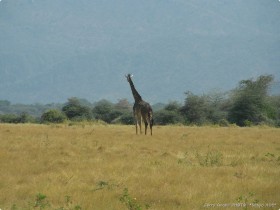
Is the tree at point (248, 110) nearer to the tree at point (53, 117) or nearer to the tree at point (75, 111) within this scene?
the tree at point (75, 111)

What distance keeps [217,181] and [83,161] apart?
14.5ft

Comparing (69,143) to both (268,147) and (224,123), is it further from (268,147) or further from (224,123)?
(224,123)

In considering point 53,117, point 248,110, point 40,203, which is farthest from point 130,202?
point 248,110

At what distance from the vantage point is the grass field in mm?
9750

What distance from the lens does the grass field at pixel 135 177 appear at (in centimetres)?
975

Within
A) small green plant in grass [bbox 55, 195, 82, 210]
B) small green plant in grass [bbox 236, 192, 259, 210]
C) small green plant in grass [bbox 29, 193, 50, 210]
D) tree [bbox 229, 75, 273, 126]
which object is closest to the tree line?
tree [bbox 229, 75, 273, 126]

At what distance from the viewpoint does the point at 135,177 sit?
1189 centimetres

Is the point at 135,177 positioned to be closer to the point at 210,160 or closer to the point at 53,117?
the point at 210,160

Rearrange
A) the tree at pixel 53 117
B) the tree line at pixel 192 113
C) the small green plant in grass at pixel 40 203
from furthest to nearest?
1. the tree line at pixel 192 113
2. the tree at pixel 53 117
3. the small green plant in grass at pixel 40 203

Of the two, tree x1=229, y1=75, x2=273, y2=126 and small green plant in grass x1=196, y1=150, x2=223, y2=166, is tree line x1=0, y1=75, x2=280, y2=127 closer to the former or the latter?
tree x1=229, y1=75, x2=273, y2=126

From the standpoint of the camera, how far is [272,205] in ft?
31.0

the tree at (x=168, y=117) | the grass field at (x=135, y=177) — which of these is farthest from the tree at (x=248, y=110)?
the grass field at (x=135, y=177)

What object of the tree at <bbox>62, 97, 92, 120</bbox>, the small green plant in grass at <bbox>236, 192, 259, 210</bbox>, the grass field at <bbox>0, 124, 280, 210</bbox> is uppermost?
the tree at <bbox>62, 97, 92, 120</bbox>

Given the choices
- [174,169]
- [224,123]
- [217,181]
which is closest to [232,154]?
[174,169]
